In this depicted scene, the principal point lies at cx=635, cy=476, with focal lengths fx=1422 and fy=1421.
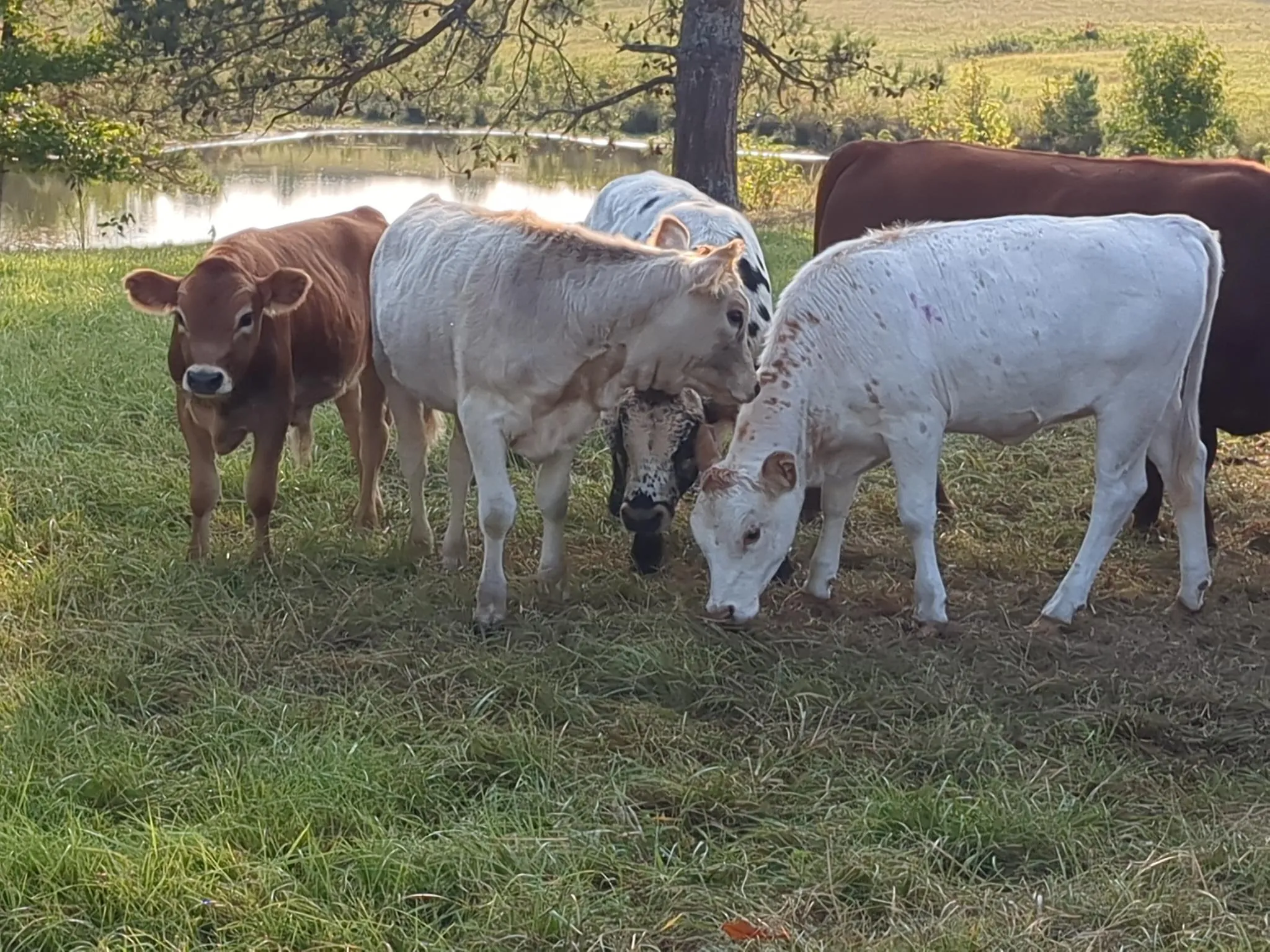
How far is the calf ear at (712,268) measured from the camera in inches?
188

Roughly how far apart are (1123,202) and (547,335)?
2.76 meters

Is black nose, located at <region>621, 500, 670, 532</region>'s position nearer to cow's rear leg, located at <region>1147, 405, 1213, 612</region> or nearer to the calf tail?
cow's rear leg, located at <region>1147, 405, 1213, 612</region>

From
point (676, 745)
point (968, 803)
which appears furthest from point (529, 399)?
point (968, 803)

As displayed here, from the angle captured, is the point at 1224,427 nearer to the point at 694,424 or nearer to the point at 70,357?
the point at 694,424

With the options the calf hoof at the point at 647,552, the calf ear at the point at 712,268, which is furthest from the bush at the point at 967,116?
the calf ear at the point at 712,268

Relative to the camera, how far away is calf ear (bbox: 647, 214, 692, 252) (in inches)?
226

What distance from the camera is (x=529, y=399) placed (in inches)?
197

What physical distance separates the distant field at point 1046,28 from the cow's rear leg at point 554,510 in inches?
1328

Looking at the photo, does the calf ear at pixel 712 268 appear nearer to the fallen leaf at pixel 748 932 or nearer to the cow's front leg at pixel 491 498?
the cow's front leg at pixel 491 498

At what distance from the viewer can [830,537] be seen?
5.38 meters

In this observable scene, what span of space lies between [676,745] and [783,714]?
15.9 inches

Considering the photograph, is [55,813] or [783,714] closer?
[55,813]

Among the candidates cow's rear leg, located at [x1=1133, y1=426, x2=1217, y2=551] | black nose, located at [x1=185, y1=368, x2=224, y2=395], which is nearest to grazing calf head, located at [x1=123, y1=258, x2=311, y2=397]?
black nose, located at [x1=185, y1=368, x2=224, y2=395]

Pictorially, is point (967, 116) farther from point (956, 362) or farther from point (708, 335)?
point (708, 335)
